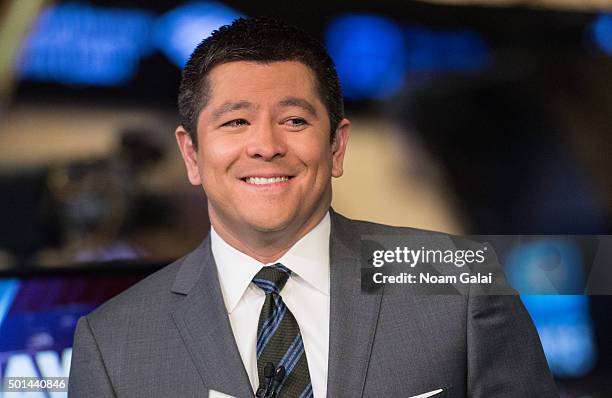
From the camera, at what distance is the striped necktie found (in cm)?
208

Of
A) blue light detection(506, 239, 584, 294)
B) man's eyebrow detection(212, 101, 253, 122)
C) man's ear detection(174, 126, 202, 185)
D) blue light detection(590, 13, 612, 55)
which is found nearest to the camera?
man's eyebrow detection(212, 101, 253, 122)

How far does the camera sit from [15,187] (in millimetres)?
2881

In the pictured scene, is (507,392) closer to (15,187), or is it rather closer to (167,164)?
(167,164)

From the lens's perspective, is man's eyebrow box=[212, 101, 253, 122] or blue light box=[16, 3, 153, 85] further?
blue light box=[16, 3, 153, 85]

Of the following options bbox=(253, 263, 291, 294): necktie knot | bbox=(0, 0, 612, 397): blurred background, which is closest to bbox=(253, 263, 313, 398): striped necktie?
bbox=(253, 263, 291, 294): necktie knot

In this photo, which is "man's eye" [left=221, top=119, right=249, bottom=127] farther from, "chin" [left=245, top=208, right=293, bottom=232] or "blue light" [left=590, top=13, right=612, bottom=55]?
"blue light" [left=590, top=13, right=612, bottom=55]

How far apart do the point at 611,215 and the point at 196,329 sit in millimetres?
1460

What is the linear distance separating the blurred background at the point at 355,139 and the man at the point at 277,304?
63cm

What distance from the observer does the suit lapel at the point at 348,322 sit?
2.07 metres

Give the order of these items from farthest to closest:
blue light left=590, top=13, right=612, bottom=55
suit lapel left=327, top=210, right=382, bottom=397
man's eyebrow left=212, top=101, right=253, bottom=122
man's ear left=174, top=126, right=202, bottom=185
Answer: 1. blue light left=590, top=13, right=612, bottom=55
2. man's ear left=174, top=126, right=202, bottom=185
3. man's eyebrow left=212, top=101, right=253, bottom=122
4. suit lapel left=327, top=210, right=382, bottom=397

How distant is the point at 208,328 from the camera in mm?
2170

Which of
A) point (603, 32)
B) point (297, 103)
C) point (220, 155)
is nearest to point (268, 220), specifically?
point (220, 155)

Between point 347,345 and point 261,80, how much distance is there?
2.18ft

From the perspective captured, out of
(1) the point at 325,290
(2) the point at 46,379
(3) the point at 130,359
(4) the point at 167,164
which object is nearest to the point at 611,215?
(1) the point at 325,290
